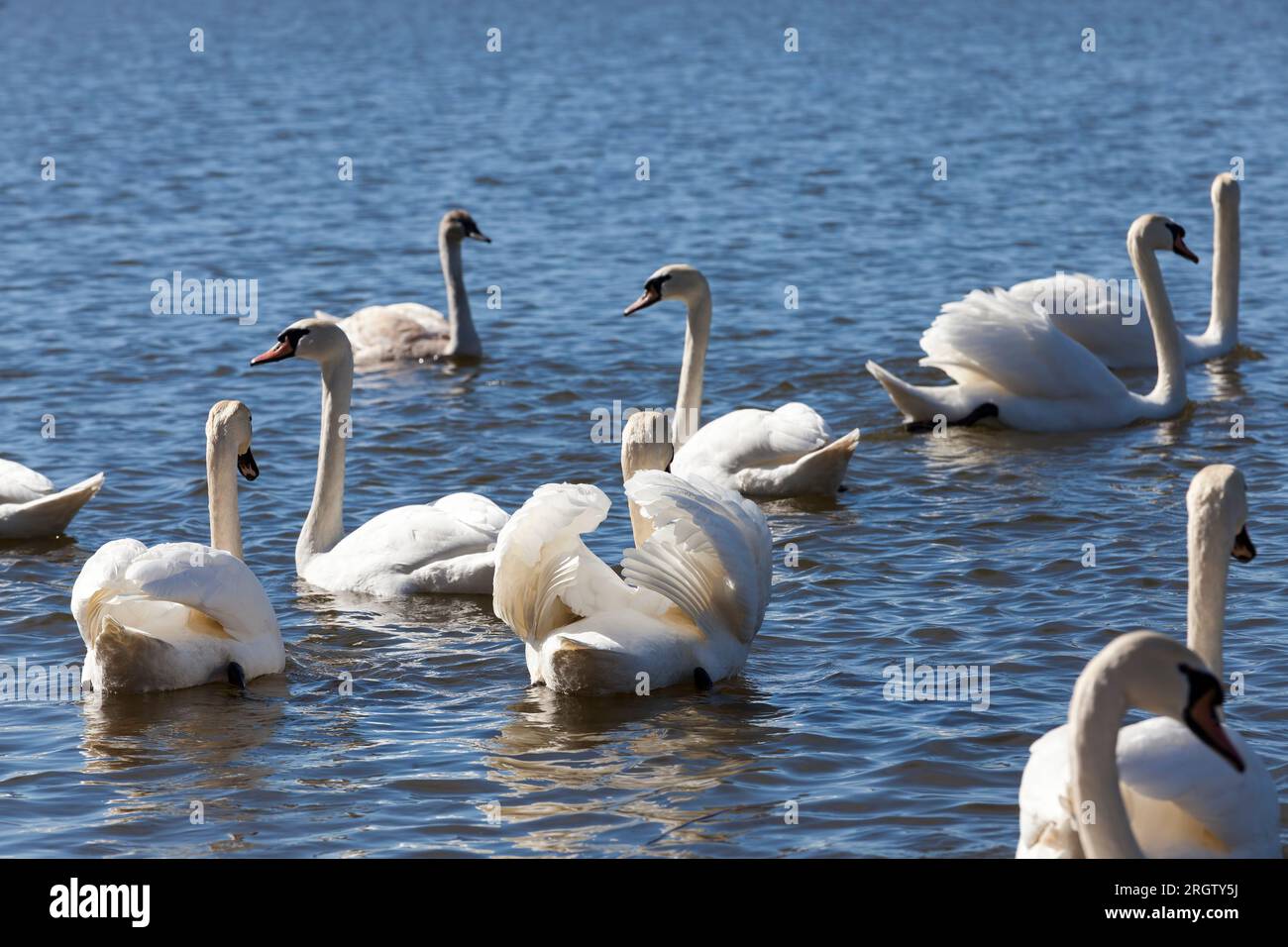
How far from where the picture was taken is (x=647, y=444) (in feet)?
28.2

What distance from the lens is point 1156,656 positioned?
5105 mm

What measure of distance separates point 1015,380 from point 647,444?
438 centimetres

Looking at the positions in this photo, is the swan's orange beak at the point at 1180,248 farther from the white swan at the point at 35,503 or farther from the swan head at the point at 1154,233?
the white swan at the point at 35,503

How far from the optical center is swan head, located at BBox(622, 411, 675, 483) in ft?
28.2

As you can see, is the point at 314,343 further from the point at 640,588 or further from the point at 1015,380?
the point at 1015,380

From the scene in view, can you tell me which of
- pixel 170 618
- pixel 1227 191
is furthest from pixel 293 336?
pixel 1227 191

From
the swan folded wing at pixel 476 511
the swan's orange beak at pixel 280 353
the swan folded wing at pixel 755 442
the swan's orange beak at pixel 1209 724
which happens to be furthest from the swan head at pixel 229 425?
the swan's orange beak at pixel 1209 724

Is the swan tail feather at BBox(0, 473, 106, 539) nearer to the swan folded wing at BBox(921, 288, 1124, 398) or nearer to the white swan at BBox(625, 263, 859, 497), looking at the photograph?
the white swan at BBox(625, 263, 859, 497)

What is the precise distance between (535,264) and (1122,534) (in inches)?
369

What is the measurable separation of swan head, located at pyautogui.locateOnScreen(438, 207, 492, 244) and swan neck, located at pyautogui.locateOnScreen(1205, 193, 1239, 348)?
5.61 meters

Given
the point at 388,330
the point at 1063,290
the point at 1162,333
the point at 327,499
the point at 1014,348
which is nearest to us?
the point at 327,499

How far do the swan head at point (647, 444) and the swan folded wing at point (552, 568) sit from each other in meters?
0.65
